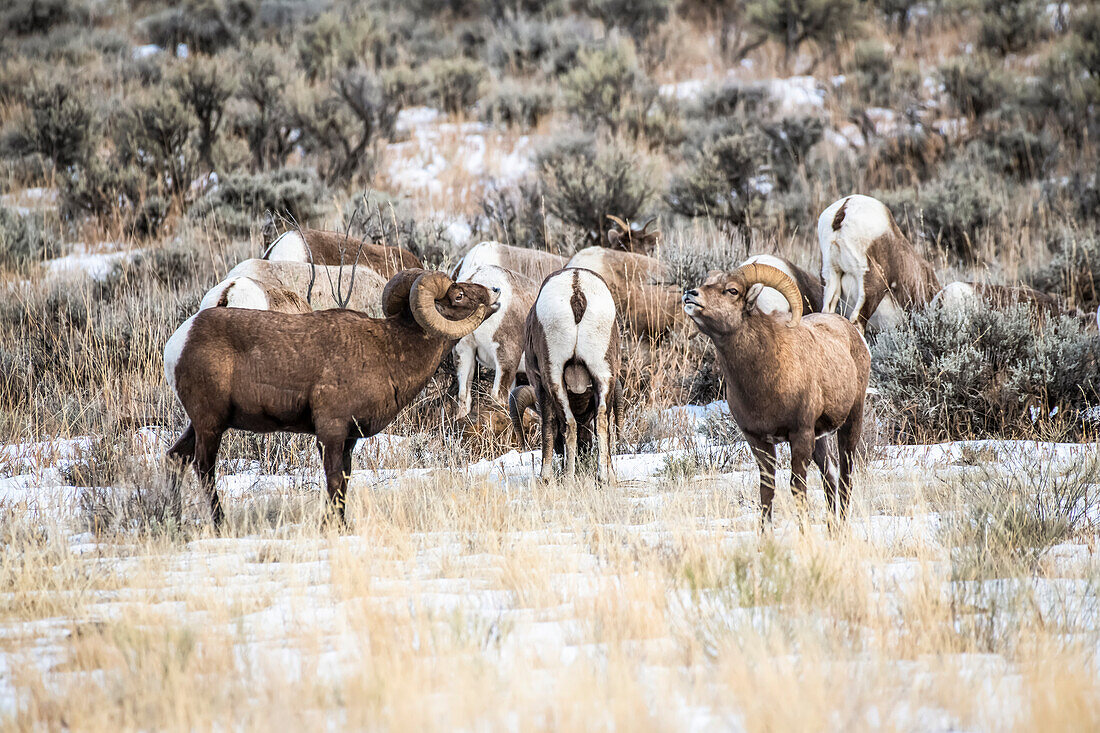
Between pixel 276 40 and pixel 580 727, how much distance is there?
2541 centimetres

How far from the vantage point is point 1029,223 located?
47.2 feet

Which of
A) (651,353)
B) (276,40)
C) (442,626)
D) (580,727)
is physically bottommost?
(651,353)

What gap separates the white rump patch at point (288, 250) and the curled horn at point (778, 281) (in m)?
4.95

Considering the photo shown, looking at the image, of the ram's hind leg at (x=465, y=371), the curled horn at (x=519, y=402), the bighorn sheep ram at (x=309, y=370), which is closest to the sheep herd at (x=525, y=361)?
the bighorn sheep ram at (x=309, y=370)

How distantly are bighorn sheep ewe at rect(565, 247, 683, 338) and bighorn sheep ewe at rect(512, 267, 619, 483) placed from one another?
3014mm

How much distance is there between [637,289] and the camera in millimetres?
9508

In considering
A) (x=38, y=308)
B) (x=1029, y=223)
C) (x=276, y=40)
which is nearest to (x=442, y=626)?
(x=38, y=308)

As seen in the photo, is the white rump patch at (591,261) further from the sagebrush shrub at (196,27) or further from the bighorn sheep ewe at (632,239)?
the sagebrush shrub at (196,27)

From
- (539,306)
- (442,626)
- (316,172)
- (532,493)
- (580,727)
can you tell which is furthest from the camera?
(316,172)

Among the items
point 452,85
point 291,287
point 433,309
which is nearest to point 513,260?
point 291,287

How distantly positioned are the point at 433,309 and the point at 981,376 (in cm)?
540

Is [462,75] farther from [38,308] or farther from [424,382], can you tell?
[424,382]

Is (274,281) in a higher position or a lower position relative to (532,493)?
higher

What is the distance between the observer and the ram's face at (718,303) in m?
4.79
